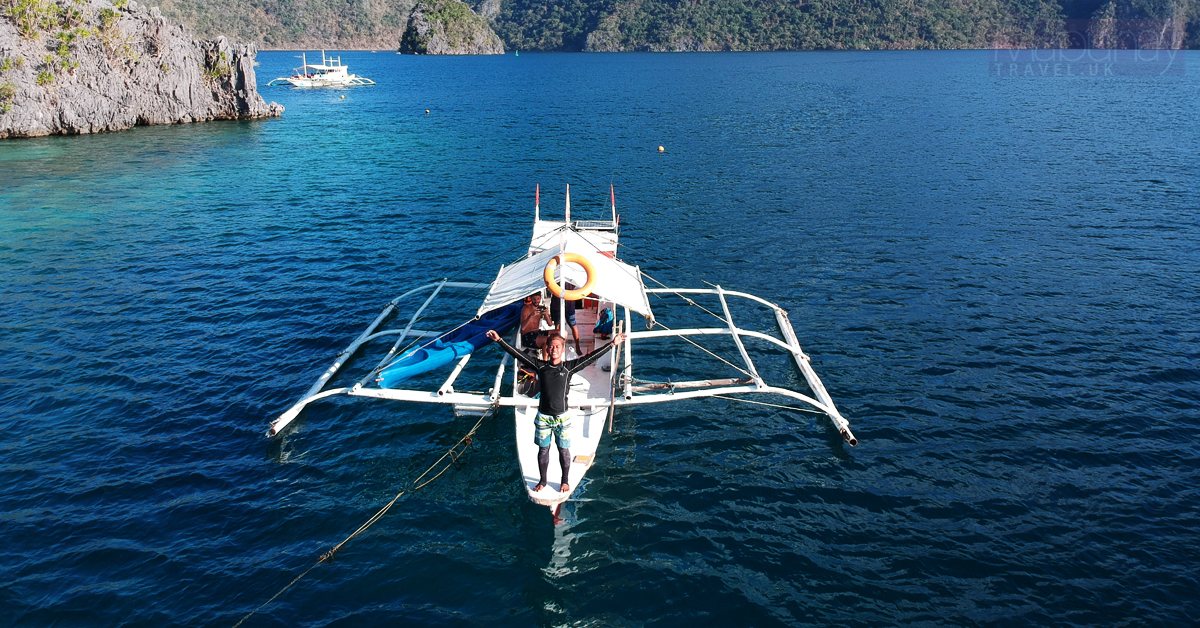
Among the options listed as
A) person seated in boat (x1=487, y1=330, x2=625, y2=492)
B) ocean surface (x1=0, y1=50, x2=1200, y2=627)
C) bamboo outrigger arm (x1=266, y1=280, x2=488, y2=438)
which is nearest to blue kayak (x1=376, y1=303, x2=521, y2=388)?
bamboo outrigger arm (x1=266, y1=280, x2=488, y2=438)

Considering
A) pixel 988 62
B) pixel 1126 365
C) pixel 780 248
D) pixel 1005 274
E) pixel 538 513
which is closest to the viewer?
pixel 538 513

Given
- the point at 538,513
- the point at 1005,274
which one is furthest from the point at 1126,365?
the point at 538,513

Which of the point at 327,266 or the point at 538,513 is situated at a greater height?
the point at 327,266

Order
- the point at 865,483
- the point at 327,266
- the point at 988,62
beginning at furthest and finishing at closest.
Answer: the point at 988,62 < the point at 327,266 < the point at 865,483

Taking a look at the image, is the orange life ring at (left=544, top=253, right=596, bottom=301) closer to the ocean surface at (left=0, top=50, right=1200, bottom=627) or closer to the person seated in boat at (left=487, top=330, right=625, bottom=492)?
the person seated in boat at (left=487, top=330, right=625, bottom=492)

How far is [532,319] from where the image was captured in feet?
72.3

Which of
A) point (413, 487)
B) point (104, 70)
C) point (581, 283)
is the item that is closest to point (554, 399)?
point (581, 283)

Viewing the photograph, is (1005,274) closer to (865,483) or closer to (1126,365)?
(1126,365)

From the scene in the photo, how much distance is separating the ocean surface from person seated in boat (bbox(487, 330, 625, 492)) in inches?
94.8

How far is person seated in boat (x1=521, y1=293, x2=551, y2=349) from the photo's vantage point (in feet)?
70.3

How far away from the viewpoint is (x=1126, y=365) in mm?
25328

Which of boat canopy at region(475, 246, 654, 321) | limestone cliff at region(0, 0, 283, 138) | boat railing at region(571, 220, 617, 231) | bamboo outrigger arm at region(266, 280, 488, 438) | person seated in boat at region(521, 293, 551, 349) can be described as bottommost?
bamboo outrigger arm at region(266, 280, 488, 438)

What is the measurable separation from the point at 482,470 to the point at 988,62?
202 meters

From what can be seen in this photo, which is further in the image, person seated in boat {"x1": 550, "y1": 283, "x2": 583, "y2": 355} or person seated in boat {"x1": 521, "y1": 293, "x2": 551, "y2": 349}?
person seated in boat {"x1": 521, "y1": 293, "x2": 551, "y2": 349}
